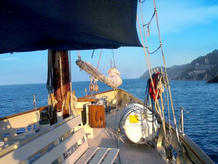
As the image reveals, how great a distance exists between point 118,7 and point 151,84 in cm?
162

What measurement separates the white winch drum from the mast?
1163 millimetres

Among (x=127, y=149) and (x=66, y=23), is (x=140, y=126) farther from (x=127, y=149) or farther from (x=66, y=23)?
(x=66, y=23)

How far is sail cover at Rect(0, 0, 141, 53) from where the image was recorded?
207 centimetres

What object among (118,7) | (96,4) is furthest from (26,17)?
(118,7)

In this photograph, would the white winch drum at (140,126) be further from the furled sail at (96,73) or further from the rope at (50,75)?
the furled sail at (96,73)

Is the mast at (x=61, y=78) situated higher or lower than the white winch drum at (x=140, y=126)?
higher

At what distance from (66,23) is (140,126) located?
232 centimetres

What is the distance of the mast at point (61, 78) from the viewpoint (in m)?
3.57

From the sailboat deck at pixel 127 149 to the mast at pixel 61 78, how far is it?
1210 millimetres

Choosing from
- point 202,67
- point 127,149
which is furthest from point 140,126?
point 202,67

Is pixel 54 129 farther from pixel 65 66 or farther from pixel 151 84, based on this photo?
pixel 151 84

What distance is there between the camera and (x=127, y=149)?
395 cm

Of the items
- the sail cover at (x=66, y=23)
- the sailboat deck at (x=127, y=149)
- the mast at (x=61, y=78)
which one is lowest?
the sailboat deck at (x=127, y=149)

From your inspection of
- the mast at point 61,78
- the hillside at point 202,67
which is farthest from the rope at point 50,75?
the hillside at point 202,67
